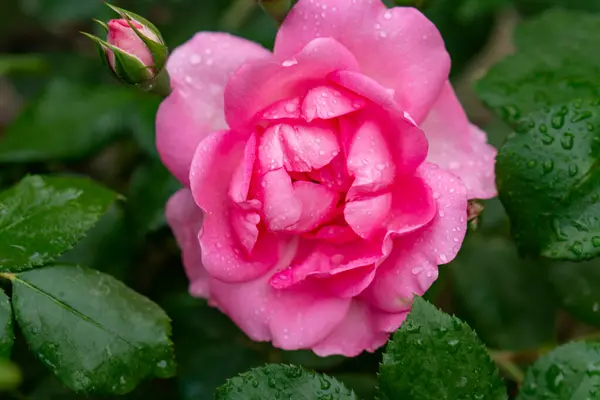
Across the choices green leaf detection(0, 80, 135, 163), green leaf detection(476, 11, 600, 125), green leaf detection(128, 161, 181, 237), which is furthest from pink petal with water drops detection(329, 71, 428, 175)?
green leaf detection(0, 80, 135, 163)

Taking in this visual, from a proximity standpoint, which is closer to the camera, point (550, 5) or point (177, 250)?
point (177, 250)

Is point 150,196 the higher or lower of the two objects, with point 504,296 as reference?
higher

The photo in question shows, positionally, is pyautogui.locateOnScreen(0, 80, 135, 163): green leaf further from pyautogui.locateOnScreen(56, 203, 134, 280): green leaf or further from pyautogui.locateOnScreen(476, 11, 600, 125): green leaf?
pyautogui.locateOnScreen(476, 11, 600, 125): green leaf

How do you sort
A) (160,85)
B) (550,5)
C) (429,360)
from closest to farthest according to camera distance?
(429,360) → (160,85) → (550,5)

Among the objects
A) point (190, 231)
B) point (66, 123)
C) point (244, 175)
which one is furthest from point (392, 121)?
point (66, 123)

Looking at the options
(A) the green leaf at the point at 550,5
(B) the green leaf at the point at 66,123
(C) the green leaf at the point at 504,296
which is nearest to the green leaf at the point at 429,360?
(C) the green leaf at the point at 504,296

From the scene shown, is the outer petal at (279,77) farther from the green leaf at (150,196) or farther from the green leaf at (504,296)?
the green leaf at (504,296)

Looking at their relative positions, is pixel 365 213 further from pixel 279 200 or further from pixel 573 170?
pixel 573 170

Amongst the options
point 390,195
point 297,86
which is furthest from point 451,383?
point 297,86

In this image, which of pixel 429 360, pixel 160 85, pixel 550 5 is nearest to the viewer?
pixel 429 360
